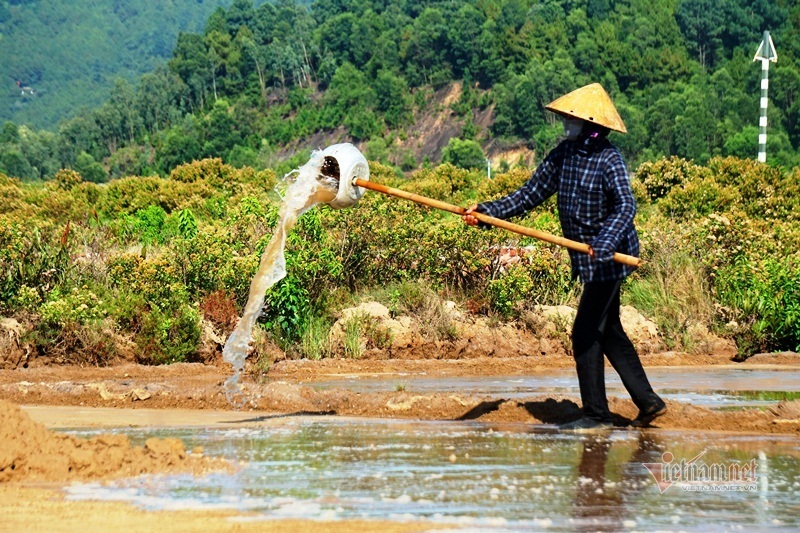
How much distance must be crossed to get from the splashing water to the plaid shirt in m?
1.52

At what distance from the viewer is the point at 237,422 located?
813 centimetres

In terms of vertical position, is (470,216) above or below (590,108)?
below

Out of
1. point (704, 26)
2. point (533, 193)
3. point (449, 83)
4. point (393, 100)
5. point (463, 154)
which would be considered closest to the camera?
point (533, 193)

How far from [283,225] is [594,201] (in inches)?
83.4

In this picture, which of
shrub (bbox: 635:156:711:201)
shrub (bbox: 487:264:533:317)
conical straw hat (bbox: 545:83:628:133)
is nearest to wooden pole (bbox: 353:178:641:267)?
conical straw hat (bbox: 545:83:628:133)

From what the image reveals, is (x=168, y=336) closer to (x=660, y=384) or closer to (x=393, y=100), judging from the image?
(x=660, y=384)

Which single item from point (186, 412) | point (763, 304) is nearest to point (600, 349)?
point (186, 412)

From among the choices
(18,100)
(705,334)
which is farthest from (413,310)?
(18,100)

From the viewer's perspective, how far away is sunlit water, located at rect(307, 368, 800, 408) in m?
9.38

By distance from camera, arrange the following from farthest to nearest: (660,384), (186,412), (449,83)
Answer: (449,83), (660,384), (186,412)

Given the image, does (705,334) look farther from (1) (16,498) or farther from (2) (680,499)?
(1) (16,498)

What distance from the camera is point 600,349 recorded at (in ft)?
24.9

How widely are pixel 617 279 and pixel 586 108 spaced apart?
3.49ft

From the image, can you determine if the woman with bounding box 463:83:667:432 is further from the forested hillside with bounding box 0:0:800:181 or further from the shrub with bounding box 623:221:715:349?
the forested hillside with bounding box 0:0:800:181
